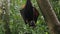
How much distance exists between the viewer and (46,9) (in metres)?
1.42

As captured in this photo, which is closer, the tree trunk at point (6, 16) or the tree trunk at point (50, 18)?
the tree trunk at point (50, 18)

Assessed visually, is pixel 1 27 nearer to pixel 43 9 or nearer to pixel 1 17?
pixel 1 17

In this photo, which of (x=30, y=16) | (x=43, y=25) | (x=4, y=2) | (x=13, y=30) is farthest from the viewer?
(x=43, y=25)

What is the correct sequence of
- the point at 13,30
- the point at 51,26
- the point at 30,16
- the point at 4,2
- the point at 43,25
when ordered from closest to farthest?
1. the point at 51,26
2. the point at 30,16
3. the point at 4,2
4. the point at 13,30
5. the point at 43,25

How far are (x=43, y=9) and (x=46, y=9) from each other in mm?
26

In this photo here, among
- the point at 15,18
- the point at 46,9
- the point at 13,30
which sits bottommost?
the point at 13,30

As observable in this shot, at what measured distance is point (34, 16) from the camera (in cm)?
170

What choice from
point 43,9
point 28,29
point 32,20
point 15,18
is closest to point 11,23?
point 15,18

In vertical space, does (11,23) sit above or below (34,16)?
below

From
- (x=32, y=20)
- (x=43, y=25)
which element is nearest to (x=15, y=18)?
(x=43, y=25)

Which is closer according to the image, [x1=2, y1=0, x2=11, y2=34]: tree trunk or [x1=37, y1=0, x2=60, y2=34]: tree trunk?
[x1=37, y1=0, x2=60, y2=34]: tree trunk

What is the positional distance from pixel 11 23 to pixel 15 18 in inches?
3.6

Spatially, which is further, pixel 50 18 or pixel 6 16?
pixel 6 16

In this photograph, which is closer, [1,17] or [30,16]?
[30,16]
